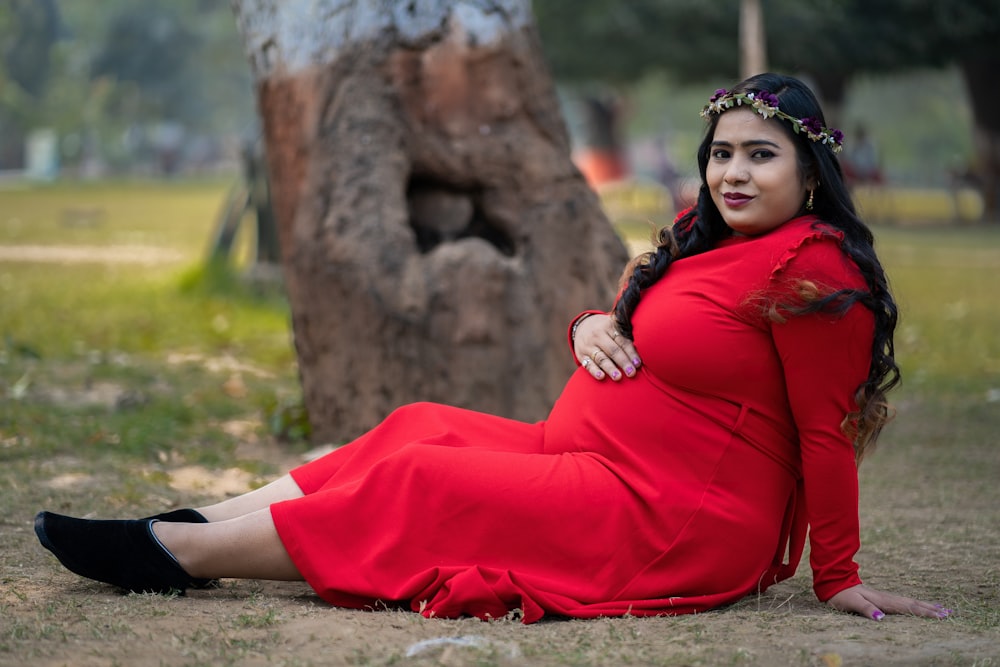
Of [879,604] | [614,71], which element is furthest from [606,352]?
[614,71]

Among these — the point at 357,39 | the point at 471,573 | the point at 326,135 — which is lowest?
the point at 471,573

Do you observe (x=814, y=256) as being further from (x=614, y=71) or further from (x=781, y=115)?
(x=614, y=71)

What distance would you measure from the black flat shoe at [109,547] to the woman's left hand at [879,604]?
1641mm

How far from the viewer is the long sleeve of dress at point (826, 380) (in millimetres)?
3018

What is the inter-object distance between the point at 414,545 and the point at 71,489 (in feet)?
7.52

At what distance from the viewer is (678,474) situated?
3.15 m

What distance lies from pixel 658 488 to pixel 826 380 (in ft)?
1.57

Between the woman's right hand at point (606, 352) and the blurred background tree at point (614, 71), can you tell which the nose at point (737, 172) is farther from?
the blurred background tree at point (614, 71)

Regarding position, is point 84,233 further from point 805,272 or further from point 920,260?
point 805,272

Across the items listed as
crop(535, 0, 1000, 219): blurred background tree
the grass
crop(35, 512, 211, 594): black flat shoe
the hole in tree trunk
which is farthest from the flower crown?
crop(535, 0, 1000, 219): blurred background tree

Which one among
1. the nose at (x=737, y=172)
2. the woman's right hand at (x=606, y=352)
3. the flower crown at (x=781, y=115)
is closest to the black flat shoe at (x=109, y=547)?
the woman's right hand at (x=606, y=352)

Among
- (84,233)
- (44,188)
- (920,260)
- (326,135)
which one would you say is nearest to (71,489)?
(326,135)

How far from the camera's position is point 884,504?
5.00 meters

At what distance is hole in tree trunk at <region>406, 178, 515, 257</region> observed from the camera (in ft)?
19.8
